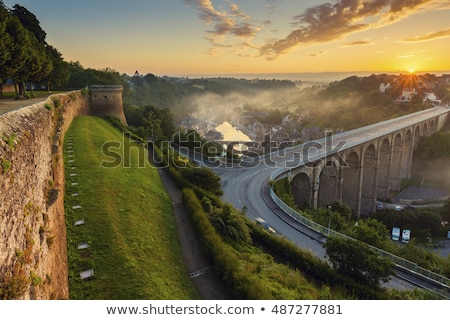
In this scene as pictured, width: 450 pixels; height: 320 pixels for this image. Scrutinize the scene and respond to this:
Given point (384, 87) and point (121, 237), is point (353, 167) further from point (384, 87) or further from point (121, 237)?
point (384, 87)

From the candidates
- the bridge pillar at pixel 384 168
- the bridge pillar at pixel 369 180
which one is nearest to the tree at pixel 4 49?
the bridge pillar at pixel 369 180

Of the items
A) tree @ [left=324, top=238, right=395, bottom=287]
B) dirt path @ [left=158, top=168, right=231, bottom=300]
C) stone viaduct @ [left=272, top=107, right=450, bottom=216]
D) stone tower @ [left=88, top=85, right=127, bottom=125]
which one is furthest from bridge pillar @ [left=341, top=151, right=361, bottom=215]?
stone tower @ [left=88, top=85, right=127, bottom=125]

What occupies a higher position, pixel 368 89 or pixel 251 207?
pixel 368 89
